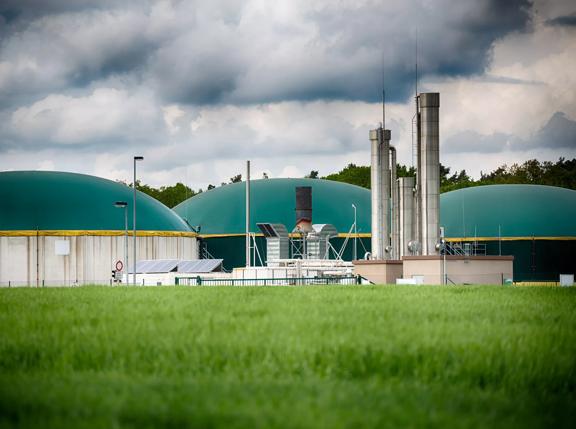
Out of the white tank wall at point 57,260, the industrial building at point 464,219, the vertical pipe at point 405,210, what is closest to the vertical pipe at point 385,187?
the vertical pipe at point 405,210

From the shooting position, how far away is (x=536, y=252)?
90.9 m

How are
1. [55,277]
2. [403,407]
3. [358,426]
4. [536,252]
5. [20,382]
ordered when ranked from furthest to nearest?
[536,252] → [55,277] → [20,382] → [403,407] → [358,426]

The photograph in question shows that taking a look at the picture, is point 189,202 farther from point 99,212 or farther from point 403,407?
point 403,407

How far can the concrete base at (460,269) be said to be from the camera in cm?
5353

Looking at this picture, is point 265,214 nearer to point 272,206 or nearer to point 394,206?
point 272,206

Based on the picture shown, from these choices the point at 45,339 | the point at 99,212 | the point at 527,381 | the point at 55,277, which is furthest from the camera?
the point at 99,212

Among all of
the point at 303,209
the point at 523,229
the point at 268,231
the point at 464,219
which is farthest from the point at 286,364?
the point at 464,219

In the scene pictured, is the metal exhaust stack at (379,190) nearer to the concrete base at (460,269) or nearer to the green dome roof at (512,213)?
the concrete base at (460,269)

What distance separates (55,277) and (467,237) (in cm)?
4317

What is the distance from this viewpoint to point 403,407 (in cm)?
888

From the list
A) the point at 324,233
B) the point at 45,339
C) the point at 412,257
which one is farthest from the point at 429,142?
the point at 45,339

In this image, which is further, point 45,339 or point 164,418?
point 45,339

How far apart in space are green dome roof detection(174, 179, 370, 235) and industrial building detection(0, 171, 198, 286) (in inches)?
475

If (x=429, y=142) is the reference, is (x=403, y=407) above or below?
below
